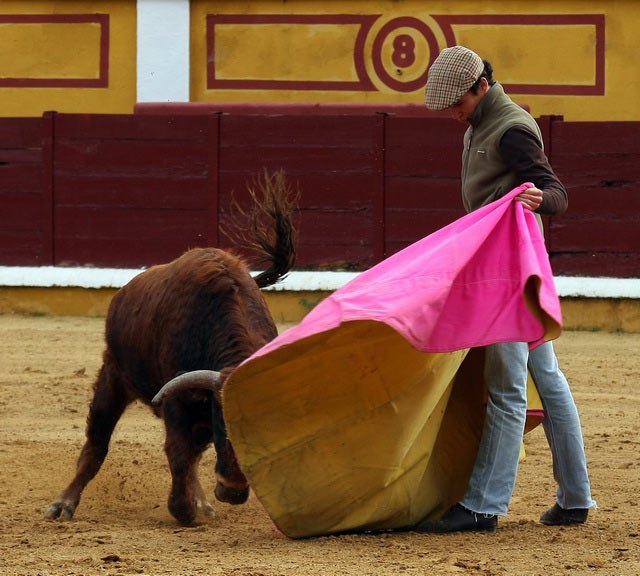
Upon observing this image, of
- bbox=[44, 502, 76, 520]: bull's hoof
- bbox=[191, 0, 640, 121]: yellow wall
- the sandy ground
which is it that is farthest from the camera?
bbox=[191, 0, 640, 121]: yellow wall

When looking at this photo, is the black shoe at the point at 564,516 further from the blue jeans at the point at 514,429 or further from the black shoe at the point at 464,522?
the black shoe at the point at 464,522

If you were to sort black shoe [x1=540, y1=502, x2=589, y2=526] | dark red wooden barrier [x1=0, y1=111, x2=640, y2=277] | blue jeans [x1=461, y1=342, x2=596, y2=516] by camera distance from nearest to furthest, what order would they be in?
blue jeans [x1=461, y1=342, x2=596, y2=516] < black shoe [x1=540, y1=502, x2=589, y2=526] < dark red wooden barrier [x1=0, y1=111, x2=640, y2=277]

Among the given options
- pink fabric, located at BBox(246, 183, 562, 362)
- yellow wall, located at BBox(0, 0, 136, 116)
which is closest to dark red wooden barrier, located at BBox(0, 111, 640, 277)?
yellow wall, located at BBox(0, 0, 136, 116)

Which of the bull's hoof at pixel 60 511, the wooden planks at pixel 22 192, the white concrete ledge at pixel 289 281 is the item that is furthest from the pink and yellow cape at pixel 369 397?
the wooden planks at pixel 22 192

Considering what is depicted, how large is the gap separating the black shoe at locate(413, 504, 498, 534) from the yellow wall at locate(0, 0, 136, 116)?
7122 mm

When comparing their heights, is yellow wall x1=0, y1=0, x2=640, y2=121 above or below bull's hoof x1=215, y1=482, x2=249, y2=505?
above

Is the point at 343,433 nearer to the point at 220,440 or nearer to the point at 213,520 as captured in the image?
the point at 220,440

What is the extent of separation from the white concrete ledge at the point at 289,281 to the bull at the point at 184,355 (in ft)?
14.8

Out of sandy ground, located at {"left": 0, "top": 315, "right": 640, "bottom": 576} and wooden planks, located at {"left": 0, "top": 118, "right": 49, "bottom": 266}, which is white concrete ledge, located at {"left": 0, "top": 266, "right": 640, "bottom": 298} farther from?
sandy ground, located at {"left": 0, "top": 315, "right": 640, "bottom": 576}

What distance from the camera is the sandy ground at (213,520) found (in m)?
3.01

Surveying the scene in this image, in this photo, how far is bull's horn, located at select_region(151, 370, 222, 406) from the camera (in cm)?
364

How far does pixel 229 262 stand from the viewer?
4098mm

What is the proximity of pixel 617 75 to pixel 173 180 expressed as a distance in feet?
11.6

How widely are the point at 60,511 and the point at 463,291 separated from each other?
5.50ft
